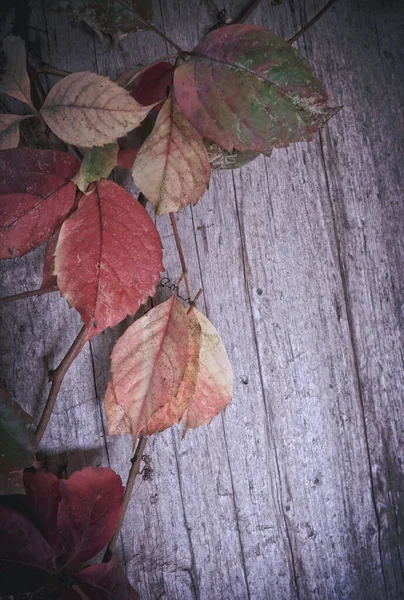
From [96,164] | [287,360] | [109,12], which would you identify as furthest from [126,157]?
Answer: [287,360]

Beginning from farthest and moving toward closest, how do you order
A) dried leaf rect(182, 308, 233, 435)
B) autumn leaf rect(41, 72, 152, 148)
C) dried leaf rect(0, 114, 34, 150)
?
dried leaf rect(182, 308, 233, 435) → dried leaf rect(0, 114, 34, 150) → autumn leaf rect(41, 72, 152, 148)

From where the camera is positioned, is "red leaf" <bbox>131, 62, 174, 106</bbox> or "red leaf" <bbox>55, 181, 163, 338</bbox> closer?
"red leaf" <bbox>55, 181, 163, 338</bbox>

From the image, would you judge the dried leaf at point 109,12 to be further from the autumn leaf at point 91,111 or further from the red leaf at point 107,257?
the red leaf at point 107,257

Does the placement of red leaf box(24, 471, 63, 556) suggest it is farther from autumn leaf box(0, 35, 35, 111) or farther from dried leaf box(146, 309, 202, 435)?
autumn leaf box(0, 35, 35, 111)

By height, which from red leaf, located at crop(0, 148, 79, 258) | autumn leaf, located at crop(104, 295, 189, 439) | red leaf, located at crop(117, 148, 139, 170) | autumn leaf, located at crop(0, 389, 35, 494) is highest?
red leaf, located at crop(117, 148, 139, 170)

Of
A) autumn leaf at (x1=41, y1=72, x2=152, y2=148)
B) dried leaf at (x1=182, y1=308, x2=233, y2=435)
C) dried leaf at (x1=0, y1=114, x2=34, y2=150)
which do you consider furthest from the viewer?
dried leaf at (x1=182, y1=308, x2=233, y2=435)

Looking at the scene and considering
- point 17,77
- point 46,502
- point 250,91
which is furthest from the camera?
point 46,502

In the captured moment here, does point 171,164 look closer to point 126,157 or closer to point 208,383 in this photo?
→ point 126,157

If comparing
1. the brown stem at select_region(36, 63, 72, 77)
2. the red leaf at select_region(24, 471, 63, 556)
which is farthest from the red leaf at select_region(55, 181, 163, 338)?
the red leaf at select_region(24, 471, 63, 556)
